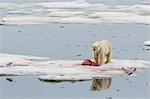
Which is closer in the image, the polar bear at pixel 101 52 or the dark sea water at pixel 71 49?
the dark sea water at pixel 71 49

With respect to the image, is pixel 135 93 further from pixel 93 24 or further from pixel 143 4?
pixel 143 4

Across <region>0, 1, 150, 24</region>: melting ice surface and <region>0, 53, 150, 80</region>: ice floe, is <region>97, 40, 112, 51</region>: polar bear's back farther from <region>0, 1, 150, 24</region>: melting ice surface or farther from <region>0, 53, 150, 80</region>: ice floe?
<region>0, 1, 150, 24</region>: melting ice surface

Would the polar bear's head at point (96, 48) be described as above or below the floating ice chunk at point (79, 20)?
above

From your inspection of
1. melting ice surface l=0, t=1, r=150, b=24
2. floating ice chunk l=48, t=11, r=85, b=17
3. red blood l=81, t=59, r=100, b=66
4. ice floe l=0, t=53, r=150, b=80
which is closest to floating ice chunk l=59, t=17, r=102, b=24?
melting ice surface l=0, t=1, r=150, b=24

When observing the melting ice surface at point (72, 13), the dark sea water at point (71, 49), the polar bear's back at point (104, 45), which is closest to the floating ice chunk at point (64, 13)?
the melting ice surface at point (72, 13)

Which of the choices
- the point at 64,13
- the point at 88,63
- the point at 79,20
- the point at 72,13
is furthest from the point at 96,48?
the point at 64,13

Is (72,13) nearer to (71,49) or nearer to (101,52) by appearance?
(71,49)

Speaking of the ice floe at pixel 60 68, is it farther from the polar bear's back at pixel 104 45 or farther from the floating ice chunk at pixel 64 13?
the floating ice chunk at pixel 64 13
